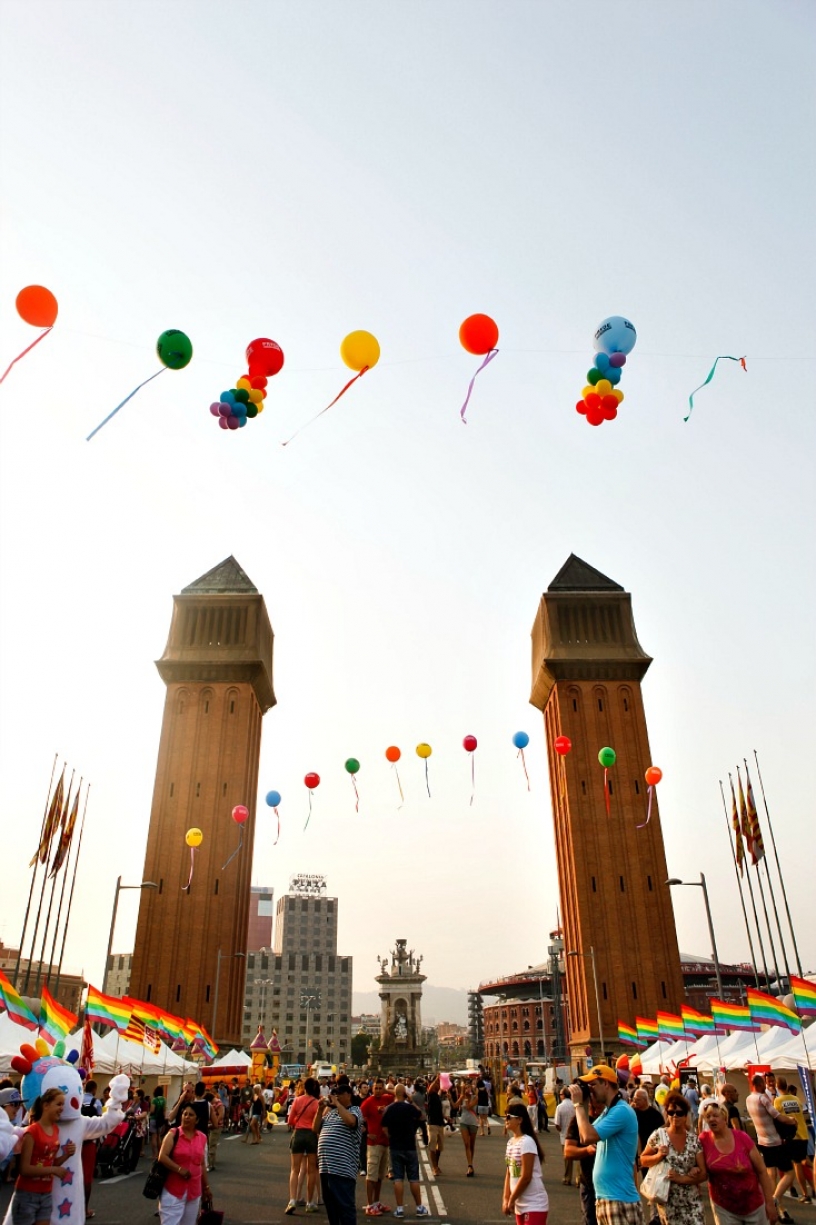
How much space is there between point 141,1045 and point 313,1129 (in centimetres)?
1185

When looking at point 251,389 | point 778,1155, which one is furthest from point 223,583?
point 778,1155

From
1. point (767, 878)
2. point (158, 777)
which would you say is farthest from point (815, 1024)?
point (158, 777)

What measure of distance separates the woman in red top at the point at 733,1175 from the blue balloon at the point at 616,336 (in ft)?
34.7

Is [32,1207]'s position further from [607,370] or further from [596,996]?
[596,996]

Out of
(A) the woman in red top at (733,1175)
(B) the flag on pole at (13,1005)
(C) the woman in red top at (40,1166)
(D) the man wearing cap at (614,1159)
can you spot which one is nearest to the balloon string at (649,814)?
Result: (B) the flag on pole at (13,1005)

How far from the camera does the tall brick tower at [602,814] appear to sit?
55.9m

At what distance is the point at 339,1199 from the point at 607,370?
11.7 metres

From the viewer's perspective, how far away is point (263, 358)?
13.9 metres

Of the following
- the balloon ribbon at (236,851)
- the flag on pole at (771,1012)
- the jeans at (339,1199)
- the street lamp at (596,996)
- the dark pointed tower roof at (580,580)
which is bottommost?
the jeans at (339,1199)

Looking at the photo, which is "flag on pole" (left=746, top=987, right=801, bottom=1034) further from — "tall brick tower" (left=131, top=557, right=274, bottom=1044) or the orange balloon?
"tall brick tower" (left=131, top=557, right=274, bottom=1044)

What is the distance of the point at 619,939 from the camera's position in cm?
5675

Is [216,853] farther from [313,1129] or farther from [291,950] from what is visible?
[291,950]

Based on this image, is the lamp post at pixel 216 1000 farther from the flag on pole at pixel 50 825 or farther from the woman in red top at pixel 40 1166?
the woman in red top at pixel 40 1166

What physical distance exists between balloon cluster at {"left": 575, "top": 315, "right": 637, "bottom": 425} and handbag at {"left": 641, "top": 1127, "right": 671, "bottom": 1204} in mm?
10717
